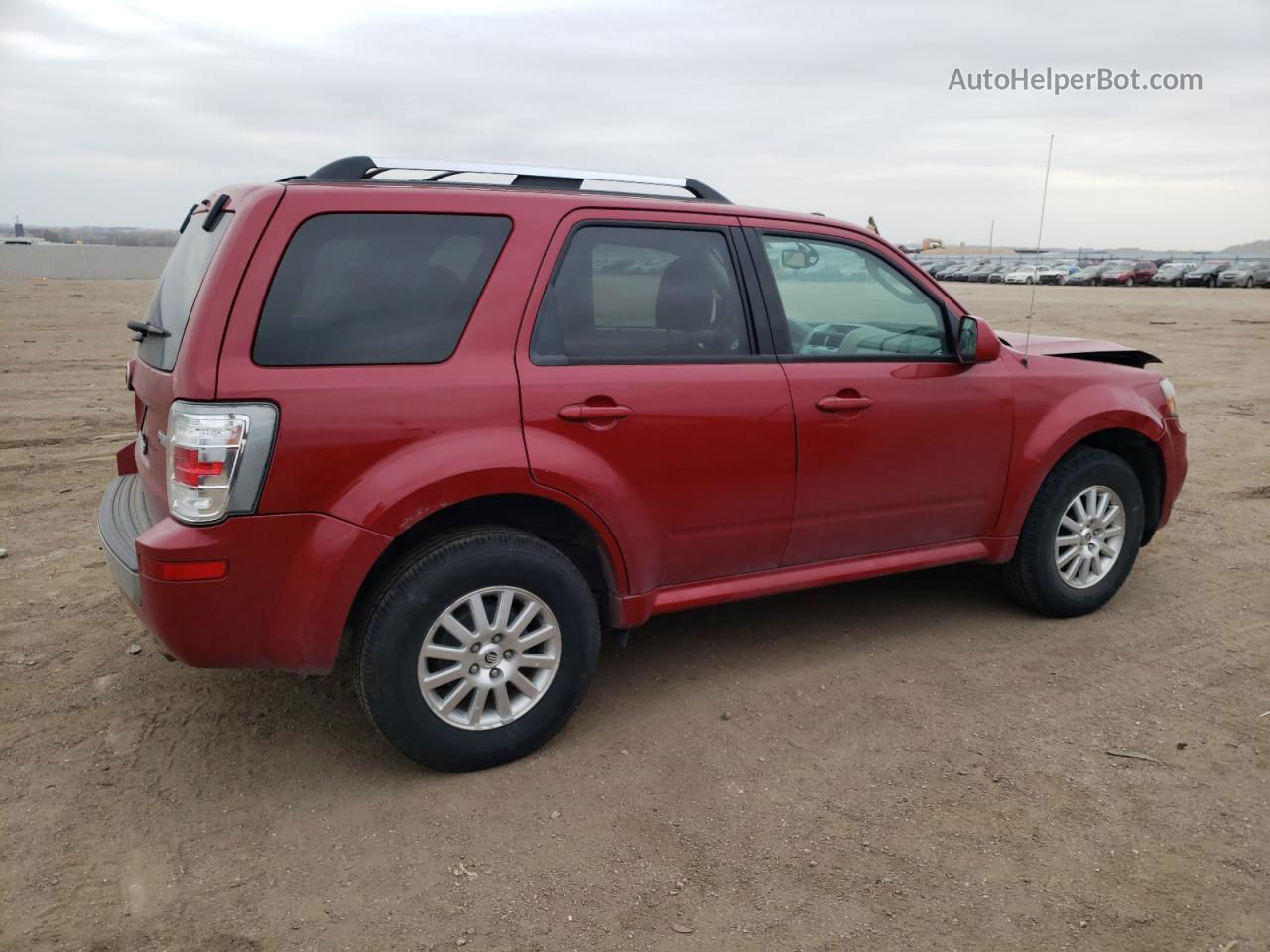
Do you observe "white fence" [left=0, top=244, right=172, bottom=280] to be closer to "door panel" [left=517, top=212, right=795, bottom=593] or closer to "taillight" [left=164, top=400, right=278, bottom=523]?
"door panel" [left=517, top=212, right=795, bottom=593]

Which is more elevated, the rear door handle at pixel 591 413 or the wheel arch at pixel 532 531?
the rear door handle at pixel 591 413

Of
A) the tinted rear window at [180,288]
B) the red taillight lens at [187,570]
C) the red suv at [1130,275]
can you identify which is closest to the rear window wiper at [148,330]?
the tinted rear window at [180,288]

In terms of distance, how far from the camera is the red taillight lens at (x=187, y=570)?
9.85 feet

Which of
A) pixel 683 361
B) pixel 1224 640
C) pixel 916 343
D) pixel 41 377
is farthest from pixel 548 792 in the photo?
Answer: pixel 41 377

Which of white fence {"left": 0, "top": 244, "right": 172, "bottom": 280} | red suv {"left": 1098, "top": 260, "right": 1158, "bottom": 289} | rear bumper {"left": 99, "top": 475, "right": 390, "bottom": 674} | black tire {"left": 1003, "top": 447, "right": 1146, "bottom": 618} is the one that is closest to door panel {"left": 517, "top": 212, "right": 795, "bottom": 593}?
rear bumper {"left": 99, "top": 475, "right": 390, "bottom": 674}

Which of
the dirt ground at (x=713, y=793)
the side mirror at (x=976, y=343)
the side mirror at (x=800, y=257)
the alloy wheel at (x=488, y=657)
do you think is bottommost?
the dirt ground at (x=713, y=793)

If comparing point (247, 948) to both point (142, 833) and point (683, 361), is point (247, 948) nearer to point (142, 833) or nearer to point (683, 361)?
point (142, 833)

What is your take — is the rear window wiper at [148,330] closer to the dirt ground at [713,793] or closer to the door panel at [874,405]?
the dirt ground at [713,793]

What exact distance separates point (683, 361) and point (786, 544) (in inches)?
33.3

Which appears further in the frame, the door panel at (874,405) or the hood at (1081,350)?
the hood at (1081,350)

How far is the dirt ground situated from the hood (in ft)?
3.80

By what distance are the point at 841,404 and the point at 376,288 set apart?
178cm

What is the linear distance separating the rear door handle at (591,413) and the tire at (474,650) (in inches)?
16.6

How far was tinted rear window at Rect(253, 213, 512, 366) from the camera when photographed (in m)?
3.11
